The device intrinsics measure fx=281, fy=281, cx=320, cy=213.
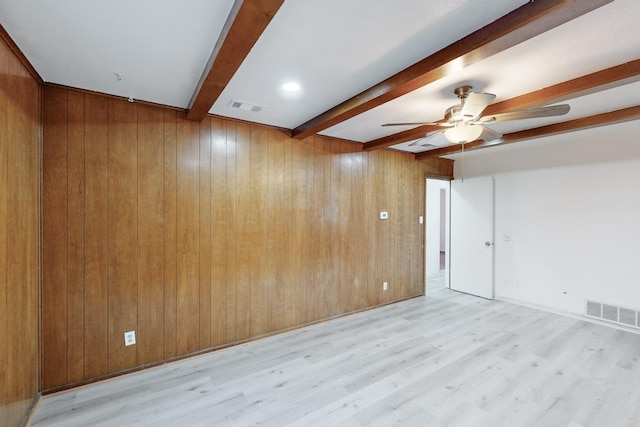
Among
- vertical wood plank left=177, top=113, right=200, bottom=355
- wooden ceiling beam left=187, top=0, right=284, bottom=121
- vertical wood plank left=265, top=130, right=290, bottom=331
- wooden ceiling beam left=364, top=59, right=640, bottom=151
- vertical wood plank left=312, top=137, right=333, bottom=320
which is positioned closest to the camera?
wooden ceiling beam left=187, top=0, right=284, bottom=121

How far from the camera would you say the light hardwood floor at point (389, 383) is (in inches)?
78.4

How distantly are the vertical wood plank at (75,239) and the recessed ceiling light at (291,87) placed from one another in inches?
66.5

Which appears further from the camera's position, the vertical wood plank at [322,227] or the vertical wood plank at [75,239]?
the vertical wood plank at [322,227]

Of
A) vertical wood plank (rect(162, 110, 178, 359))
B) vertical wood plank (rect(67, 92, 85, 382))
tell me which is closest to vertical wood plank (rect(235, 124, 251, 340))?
vertical wood plank (rect(162, 110, 178, 359))

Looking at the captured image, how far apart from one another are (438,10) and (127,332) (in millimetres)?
A: 3279

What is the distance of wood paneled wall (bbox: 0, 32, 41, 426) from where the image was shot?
1.60 meters

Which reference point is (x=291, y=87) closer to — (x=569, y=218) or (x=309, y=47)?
(x=309, y=47)

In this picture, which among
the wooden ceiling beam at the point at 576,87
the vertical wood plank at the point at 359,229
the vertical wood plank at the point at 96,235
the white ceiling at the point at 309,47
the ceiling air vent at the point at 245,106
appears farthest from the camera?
the vertical wood plank at the point at 359,229

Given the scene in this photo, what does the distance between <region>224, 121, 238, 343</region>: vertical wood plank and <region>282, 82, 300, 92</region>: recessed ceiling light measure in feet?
3.21

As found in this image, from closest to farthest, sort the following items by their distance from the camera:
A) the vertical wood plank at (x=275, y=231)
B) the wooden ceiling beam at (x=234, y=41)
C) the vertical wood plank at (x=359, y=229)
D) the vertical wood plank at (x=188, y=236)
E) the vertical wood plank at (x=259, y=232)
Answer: the wooden ceiling beam at (x=234, y=41), the vertical wood plank at (x=188, y=236), the vertical wood plank at (x=259, y=232), the vertical wood plank at (x=275, y=231), the vertical wood plank at (x=359, y=229)

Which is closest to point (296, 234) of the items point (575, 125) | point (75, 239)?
point (75, 239)

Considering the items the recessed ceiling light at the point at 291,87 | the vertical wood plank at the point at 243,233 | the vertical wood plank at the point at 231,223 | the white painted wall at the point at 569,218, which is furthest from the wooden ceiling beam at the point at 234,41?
the white painted wall at the point at 569,218

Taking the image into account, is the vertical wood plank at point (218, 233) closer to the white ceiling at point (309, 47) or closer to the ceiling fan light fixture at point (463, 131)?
the white ceiling at point (309, 47)

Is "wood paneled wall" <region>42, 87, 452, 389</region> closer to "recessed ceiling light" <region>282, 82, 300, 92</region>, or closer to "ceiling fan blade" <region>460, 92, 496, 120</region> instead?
"recessed ceiling light" <region>282, 82, 300, 92</region>
